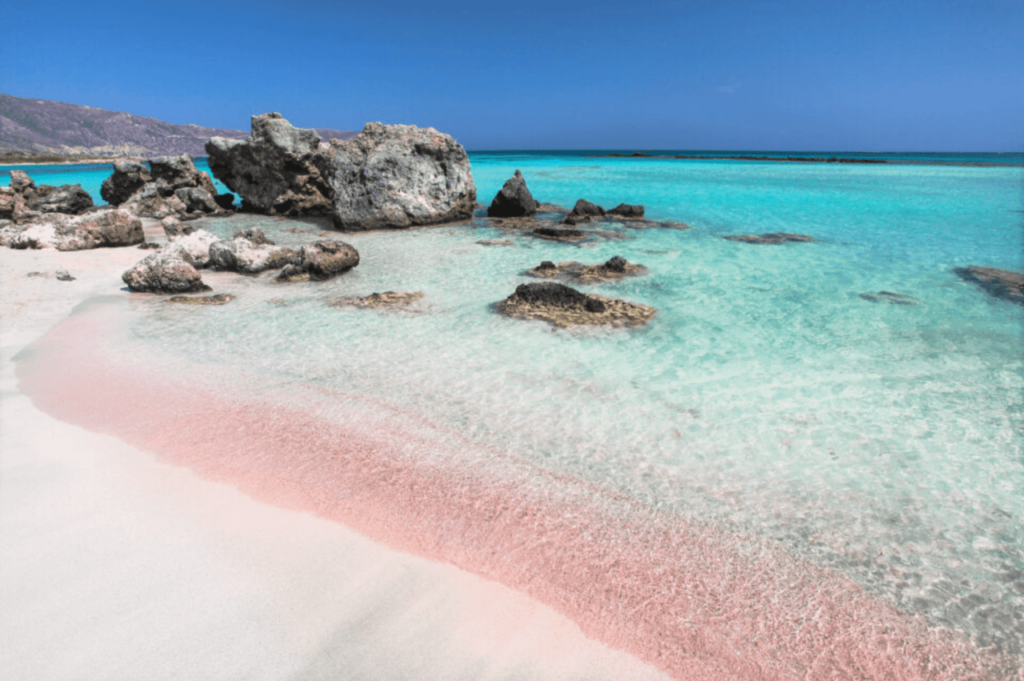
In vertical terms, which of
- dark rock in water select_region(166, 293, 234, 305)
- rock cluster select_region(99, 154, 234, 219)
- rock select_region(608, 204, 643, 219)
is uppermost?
rock cluster select_region(99, 154, 234, 219)

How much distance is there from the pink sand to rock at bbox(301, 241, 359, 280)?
4566 millimetres

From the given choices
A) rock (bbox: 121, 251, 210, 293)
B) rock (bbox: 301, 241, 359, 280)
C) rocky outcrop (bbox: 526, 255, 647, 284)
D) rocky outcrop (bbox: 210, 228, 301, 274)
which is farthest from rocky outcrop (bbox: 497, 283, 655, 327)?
rock (bbox: 121, 251, 210, 293)

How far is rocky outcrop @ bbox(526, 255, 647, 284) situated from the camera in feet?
28.8

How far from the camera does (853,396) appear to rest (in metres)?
4.77

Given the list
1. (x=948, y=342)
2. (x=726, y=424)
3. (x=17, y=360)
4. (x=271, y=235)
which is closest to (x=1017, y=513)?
(x=726, y=424)

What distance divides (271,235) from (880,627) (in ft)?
48.9

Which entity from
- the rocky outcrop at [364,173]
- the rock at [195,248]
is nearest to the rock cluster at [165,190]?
the rocky outcrop at [364,173]

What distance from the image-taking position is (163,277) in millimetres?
8062

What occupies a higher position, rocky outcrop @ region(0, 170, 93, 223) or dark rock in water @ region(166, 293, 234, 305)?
rocky outcrop @ region(0, 170, 93, 223)

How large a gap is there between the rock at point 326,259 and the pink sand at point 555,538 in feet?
15.0

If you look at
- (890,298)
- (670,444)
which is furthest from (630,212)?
(670,444)

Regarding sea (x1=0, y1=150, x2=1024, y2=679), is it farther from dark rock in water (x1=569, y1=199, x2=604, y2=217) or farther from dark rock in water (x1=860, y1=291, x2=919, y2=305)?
dark rock in water (x1=569, y1=199, x2=604, y2=217)

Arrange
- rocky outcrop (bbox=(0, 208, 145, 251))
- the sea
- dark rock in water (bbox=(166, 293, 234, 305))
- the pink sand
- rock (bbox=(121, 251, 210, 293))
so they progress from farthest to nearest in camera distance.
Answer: rocky outcrop (bbox=(0, 208, 145, 251)) < rock (bbox=(121, 251, 210, 293)) < dark rock in water (bbox=(166, 293, 234, 305)) < the sea < the pink sand

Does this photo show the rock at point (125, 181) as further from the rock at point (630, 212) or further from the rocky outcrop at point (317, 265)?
the rock at point (630, 212)
